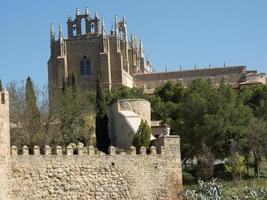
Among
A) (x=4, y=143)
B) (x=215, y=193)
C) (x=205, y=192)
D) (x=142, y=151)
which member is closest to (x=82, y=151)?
(x=142, y=151)

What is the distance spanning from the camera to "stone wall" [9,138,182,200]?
2598cm

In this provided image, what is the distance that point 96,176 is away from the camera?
28.1 m

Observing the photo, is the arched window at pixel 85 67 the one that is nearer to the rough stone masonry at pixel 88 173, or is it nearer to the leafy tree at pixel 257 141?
the leafy tree at pixel 257 141

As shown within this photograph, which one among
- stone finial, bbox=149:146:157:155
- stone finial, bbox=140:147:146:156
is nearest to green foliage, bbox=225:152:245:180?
stone finial, bbox=149:146:157:155

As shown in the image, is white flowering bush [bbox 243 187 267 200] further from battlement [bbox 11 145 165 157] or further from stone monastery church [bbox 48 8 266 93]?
stone monastery church [bbox 48 8 266 93]

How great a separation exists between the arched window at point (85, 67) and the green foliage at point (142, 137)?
56867 mm

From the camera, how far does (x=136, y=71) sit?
317 ft

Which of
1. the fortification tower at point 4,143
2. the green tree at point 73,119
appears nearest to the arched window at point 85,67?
the green tree at point 73,119

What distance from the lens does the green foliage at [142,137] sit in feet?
106

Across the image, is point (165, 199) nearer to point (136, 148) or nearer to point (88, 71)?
point (136, 148)

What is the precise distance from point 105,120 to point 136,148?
9.06 meters

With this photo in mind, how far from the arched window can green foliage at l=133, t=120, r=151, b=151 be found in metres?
56.9

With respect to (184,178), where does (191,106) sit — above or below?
above

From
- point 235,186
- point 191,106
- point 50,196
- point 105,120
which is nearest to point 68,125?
point 105,120
